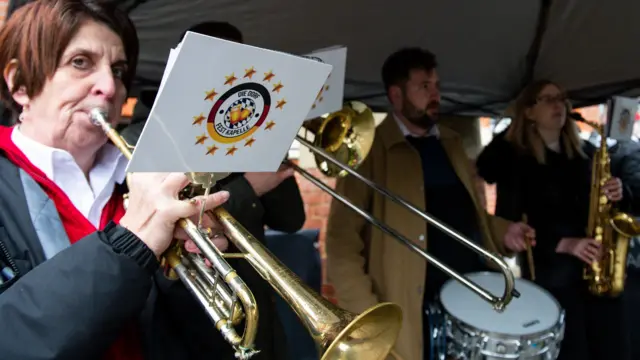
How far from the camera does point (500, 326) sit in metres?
1.56

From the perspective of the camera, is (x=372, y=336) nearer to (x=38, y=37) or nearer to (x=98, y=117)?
(x=98, y=117)

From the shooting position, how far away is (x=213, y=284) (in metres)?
0.89

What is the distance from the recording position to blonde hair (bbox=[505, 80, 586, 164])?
2268mm

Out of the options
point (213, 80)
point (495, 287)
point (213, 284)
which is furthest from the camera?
point (495, 287)

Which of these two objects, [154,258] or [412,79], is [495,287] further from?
[154,258]

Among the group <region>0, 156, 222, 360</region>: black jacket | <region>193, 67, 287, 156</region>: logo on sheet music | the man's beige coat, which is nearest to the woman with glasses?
the man's beige coat

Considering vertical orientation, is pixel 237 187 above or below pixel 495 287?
above

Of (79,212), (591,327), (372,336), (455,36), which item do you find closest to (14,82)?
(79,212)

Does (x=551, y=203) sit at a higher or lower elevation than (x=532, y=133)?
lower

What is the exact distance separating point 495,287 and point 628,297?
48.4 inches

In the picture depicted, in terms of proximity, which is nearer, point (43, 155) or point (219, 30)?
point (43, 155)

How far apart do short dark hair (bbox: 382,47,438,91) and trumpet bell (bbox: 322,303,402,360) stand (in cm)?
140

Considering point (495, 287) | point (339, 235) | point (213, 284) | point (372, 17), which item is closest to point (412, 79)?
point (372, 17)

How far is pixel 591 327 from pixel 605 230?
469 mm
